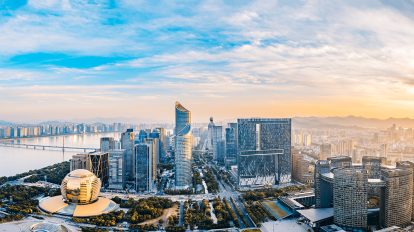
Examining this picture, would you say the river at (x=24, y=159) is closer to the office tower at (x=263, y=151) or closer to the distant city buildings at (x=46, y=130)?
the distant city buildings at (x=46, y=130)

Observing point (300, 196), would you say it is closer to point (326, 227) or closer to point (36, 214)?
point (326, 227)

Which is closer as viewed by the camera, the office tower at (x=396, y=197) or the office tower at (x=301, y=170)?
the office tower at (x=396, y=197)

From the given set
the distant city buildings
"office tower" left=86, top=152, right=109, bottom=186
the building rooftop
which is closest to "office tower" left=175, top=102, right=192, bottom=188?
"office tower" left=86, top=152, right=109, bottom=186

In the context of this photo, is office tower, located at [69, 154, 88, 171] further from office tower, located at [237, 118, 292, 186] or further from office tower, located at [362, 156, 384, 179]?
office tower, located at [362, 156, 384, 179]

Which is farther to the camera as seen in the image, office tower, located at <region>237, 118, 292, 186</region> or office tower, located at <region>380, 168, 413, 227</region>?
office tower, located at <region>237, 118, 292, 186</region>

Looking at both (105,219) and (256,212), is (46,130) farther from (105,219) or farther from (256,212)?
(256,212)

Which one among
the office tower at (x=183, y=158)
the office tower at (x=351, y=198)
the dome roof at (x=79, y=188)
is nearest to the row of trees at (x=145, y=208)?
the dome roof at (x=79, y=188)
